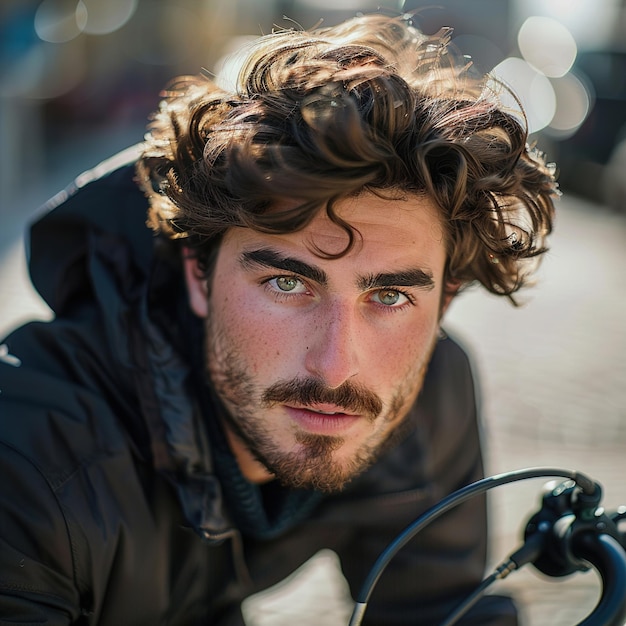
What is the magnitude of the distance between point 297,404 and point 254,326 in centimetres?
23

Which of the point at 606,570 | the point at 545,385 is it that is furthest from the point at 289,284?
the point at 545,385

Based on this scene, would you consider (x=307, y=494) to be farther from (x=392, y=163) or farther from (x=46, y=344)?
(x=392, y=163)

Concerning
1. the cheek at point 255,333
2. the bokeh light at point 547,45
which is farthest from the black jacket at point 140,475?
the bokeh light at point 547,45

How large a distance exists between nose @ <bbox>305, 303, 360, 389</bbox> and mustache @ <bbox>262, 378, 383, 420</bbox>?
0.03 meters

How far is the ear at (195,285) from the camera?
247cm

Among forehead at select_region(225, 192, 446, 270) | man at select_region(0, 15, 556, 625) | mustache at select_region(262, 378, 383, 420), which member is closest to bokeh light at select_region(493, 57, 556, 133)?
man at select_region(0, 15, 556, 625)

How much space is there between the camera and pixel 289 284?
2.20 meters

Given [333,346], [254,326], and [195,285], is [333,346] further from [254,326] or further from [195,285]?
[195,285]

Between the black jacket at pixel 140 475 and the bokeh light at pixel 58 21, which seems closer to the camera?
the black jacket at pixel 140 475

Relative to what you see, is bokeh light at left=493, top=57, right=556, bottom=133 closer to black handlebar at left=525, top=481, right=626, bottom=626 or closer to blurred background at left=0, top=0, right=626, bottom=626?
blurred background at left=0, top=0, right=626, bottom=626

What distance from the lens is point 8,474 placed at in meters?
2.01

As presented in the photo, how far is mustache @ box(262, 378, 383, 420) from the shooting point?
2.16 metres

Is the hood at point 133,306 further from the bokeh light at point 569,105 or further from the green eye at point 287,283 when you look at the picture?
the bokeh light at point 569,105

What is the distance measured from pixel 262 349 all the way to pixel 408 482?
847mm
